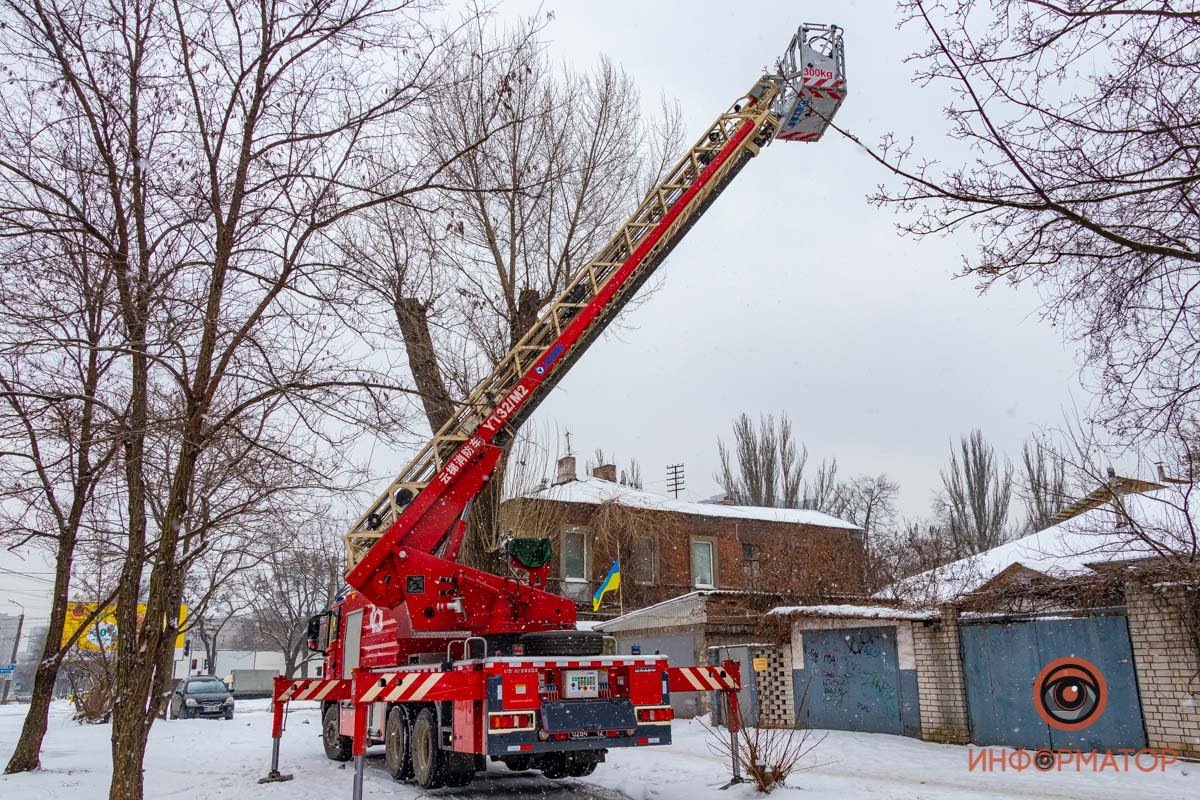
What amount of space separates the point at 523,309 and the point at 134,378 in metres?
9.10

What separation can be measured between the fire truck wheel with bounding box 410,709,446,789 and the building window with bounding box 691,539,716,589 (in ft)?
74.0

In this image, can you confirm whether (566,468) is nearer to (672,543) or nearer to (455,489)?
(672,543)

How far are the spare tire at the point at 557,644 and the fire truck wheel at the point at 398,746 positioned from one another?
238cm

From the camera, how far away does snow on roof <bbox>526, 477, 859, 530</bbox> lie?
3123 cm

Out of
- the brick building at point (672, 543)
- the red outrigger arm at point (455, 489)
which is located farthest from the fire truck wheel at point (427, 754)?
the brick building at point (672, 543)

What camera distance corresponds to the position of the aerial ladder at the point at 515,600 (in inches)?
356

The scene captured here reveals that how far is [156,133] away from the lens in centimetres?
778

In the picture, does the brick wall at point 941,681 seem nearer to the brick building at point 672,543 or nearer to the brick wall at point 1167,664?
the brick wall at point 1167,664

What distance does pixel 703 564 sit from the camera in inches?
1297

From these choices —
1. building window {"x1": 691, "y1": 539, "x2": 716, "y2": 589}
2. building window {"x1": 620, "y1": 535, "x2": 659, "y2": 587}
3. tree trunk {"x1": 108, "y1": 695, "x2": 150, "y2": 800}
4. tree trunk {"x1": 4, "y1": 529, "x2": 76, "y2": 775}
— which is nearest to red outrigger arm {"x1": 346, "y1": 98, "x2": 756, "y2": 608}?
tree trunk {"x1": 108, "y1": 695, "x2": 150, "y2": 800}

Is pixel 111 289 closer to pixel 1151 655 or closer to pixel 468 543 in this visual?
pixel 468 543

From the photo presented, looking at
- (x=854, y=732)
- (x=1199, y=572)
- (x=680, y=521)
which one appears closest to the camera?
(x=1199, y=572)

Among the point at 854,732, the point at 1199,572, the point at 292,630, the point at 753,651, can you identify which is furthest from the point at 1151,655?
the point at 292,630

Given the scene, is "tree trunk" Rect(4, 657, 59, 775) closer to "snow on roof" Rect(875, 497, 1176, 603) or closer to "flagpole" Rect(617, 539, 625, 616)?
"snow on roof" Rect(875, 497, 1176, 603)
